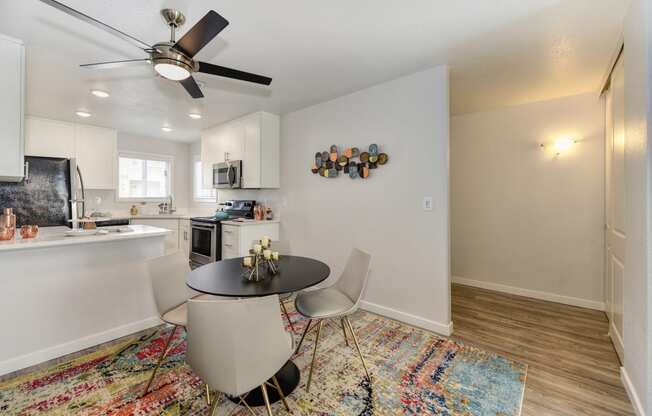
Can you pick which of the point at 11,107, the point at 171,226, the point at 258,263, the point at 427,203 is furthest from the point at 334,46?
the point at 171,226

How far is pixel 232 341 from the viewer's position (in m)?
1.18

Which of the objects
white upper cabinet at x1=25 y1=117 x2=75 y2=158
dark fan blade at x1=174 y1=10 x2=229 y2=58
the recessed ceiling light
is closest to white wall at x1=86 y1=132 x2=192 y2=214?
white upper cabinet at x1=25 y1=117 x2=75 y2=158

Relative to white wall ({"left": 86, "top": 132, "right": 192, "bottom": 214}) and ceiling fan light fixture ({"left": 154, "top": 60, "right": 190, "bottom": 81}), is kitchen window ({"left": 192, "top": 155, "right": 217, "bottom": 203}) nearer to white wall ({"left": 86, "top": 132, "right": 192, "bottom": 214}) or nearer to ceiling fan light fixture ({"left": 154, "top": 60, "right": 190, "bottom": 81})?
white wall ({"left": 86, "top": 132, "right": 192, "bottom": 214})

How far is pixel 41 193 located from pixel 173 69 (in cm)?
275

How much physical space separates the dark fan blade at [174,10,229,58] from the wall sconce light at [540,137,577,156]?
3.80 meters

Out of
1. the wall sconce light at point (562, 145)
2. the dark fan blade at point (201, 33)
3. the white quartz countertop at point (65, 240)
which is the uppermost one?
the dark fan blade at point (201, 33)

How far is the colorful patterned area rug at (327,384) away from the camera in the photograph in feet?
5.40

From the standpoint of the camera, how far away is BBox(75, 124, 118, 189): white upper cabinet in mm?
4246

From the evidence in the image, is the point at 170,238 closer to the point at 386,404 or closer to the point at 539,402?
the point at 386,404

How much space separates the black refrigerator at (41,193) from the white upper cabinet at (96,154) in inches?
46.4

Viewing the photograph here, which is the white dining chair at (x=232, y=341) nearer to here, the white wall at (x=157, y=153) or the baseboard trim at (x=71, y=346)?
the baseboard trim at (x=71, y=346)

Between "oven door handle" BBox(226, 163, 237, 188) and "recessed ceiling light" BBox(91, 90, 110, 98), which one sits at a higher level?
"recessed ceiling light" BBox(91, 90, 110, 98)

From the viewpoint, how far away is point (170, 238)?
491 cm

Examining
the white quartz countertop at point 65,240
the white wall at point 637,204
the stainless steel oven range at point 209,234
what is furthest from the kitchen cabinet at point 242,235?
the white wall at point 637,204
